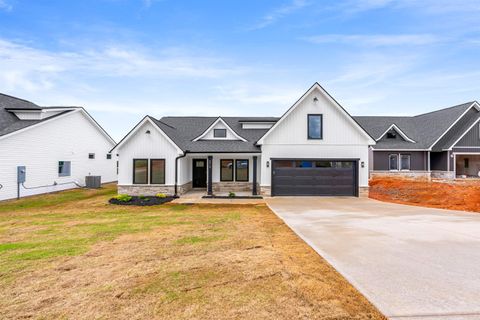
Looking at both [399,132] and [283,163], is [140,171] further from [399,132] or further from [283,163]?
[399,132]

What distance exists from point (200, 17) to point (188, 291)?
736 inches

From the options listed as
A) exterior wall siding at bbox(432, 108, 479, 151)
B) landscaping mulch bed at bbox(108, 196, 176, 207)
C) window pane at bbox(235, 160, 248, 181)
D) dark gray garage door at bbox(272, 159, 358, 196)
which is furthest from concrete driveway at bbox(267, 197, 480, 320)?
exterior wall siding at bbox(432, 108, 479, 151)

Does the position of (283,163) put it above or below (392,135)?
below

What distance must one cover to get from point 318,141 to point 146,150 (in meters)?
12.0

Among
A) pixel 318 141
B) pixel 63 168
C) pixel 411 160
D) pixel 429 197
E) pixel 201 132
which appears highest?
pixel 201 132

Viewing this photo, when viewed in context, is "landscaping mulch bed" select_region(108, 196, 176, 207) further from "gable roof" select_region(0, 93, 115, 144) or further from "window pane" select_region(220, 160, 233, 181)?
"gable roof" select_region(0, 93, 115, 144)

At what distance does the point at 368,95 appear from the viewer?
31.6 metres

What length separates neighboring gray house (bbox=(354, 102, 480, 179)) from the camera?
24891mm

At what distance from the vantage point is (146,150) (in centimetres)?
1712

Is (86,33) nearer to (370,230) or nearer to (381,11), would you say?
(381,11)

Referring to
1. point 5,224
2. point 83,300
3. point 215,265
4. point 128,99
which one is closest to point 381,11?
point 215,265

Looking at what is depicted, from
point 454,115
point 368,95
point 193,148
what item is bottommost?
point 193,148

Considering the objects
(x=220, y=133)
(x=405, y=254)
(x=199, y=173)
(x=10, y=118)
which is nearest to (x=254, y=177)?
(x=220, y=133)

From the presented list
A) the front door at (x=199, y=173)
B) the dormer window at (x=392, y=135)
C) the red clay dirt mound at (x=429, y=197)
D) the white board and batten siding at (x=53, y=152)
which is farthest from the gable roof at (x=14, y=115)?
the dormer window at (x=392, y=135)
